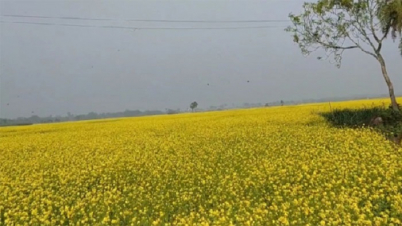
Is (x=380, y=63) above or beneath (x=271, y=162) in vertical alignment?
above

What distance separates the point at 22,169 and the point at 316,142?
8570mm

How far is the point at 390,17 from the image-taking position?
17.4 metres

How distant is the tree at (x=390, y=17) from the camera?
55.2 ft

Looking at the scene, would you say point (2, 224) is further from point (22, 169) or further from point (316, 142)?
point (316, 142)

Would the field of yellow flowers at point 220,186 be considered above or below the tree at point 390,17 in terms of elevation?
below

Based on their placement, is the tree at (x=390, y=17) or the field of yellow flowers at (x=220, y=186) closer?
the field of yellow flowers at (x=220, y=186)

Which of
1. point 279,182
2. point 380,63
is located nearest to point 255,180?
point 279,182

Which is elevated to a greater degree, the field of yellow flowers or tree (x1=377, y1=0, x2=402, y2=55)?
tree (x1=377, y1=0, x2=402, y2=55)

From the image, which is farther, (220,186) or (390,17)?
(390,17)

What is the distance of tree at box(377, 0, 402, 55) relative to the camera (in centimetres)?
1682

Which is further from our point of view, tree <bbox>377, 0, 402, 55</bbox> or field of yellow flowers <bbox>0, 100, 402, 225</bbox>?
tree <bbox>377, 0, 402, 55</bbox>

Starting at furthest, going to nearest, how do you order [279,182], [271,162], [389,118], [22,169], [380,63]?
[380,63] → [389,118] → [22,169] → [271,162] → [279,182]

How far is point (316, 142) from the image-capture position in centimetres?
1159

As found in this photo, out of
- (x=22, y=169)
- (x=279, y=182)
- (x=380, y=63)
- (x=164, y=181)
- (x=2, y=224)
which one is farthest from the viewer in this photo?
(x=380, y=63)
